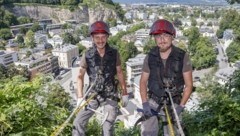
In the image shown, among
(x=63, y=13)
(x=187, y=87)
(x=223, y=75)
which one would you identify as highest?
(x=187, y=87)

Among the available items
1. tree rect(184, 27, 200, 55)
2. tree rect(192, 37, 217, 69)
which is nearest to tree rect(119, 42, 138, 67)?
tree rect(184, 27, 200, 55)

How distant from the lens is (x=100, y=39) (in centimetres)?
376

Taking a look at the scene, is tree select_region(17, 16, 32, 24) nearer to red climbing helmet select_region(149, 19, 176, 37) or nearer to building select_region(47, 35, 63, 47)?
building select_region(47, 35, 63, 47)

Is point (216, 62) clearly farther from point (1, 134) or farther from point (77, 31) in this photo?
point (1, 134)

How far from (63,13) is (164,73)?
91.2 metres

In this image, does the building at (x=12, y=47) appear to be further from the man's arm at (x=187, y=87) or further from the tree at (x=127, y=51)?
the man's arm at (x=187, y=87)

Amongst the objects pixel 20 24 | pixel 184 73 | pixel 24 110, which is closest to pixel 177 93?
pixel 184 73

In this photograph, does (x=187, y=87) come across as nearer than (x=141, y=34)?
Yes

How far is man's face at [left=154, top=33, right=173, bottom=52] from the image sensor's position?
3314 mm

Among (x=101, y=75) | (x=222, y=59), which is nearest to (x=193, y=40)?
(x=222, y=59)

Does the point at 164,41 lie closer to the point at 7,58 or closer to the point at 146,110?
the point at 146,110

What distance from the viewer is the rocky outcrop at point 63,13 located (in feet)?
288

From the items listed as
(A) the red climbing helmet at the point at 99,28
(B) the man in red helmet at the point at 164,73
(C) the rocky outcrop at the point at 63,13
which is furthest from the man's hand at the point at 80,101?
(C) the rocky outcrop at the point at 63,13

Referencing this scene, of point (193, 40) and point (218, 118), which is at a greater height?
point (218, 118)
